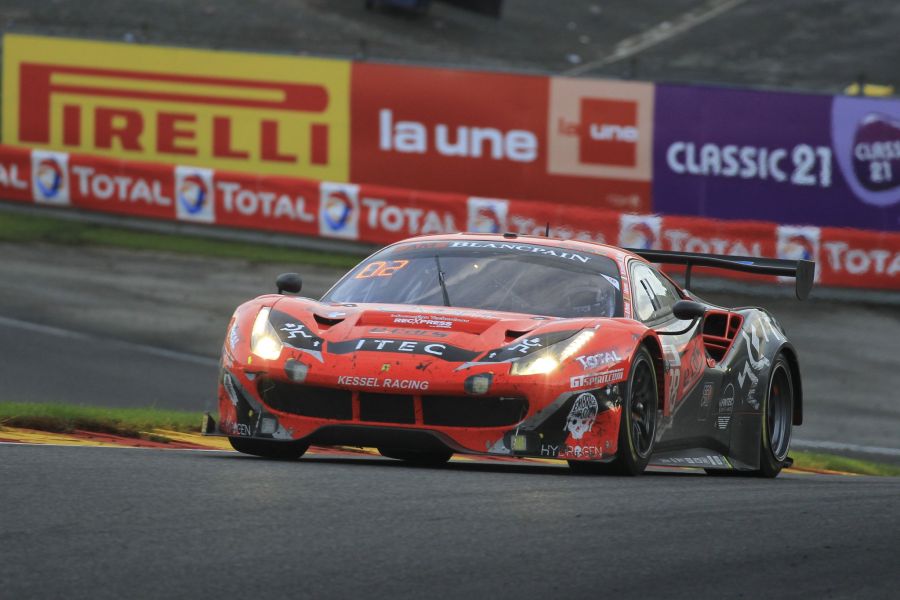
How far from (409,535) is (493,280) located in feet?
10.6

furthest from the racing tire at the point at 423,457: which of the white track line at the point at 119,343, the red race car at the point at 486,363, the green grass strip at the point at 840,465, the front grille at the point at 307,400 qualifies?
the white track line at the point at 119,343

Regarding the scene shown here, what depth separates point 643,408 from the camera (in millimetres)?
7961

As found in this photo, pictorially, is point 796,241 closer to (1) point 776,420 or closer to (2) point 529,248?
(1) point 776,420

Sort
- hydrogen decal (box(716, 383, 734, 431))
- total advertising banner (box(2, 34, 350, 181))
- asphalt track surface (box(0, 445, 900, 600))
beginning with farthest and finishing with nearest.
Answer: total advertising banner (box(2, 34, 350, 181))
hydrogen decal (box(716, 383, 734, 431))
asphalt track surface (box(0, 445, 900, 600))

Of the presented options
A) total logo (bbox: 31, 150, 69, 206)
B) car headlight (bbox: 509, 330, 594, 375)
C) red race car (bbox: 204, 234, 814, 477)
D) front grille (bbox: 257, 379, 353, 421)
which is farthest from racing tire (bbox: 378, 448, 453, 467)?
total logo (bbox: 31, 150, 69, 206)

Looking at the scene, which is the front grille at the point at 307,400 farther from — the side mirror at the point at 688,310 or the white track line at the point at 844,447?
the white track line at the point at 844,447

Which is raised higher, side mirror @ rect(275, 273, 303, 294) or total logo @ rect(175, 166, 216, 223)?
total logo @ rect(175, 166, 216, 223)

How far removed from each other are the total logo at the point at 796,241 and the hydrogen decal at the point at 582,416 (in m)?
12.9

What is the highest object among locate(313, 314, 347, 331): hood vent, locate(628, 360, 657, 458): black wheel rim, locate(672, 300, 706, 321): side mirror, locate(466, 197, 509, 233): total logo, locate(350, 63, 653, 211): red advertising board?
locate(350, 63, 653, 211): red advertising board

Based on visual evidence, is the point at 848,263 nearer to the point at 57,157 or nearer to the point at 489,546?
the point at 57,157

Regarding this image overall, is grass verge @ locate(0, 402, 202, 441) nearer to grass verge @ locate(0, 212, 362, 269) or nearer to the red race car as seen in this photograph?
the red race car

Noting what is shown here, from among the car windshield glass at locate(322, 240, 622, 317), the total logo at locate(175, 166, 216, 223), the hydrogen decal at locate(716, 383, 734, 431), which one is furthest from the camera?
the total logo at locate(175, 166, 216, 223)

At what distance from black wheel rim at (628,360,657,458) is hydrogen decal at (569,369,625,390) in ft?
0.63

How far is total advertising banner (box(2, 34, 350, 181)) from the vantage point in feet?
74.2
